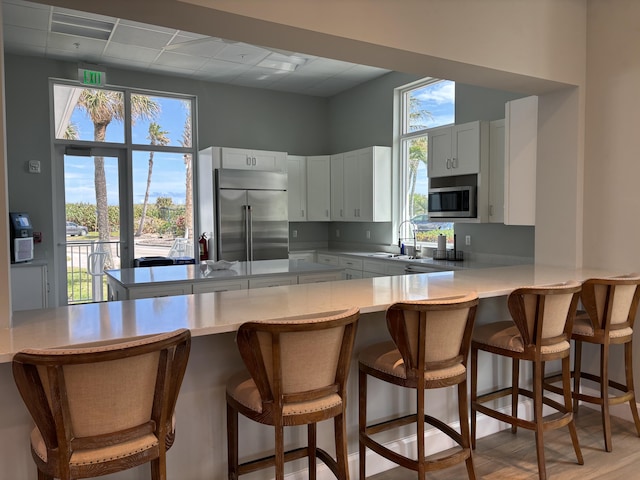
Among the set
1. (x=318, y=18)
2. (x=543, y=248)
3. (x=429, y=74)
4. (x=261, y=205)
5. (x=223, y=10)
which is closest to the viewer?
(x=223, y=10)

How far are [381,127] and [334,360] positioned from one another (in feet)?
16.6

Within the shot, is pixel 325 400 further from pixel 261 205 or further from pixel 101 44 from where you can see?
pixel 101 44

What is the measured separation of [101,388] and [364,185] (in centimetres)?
517

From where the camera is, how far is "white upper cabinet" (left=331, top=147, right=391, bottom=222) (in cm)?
612

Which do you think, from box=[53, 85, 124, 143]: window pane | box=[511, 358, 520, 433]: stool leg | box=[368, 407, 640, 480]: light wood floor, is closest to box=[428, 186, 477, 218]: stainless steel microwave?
box=[511, 358, 520, 433]: stool leg

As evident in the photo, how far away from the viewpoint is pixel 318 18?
2242mm

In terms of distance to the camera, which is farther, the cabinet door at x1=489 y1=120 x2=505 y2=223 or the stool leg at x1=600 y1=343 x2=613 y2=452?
the cabinet door at x1=489 y1=120 x2=505 y2=223

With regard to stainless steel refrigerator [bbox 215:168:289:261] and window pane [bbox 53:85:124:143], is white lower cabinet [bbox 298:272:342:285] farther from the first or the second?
window pane [bbox 53:85:124:143]

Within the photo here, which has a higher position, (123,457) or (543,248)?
(543,248)

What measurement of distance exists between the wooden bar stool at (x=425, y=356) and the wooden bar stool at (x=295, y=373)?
0.31 metres

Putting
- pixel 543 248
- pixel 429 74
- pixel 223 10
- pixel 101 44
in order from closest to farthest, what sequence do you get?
pixel 223 10, pixel 429 74, pixel 543 248, pixel 101 44

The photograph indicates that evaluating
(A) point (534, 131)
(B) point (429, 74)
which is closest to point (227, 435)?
(B) point (429, 74)

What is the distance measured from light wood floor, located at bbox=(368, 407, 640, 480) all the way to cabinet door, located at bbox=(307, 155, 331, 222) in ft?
14.7

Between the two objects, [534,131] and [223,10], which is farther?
[534,131]
